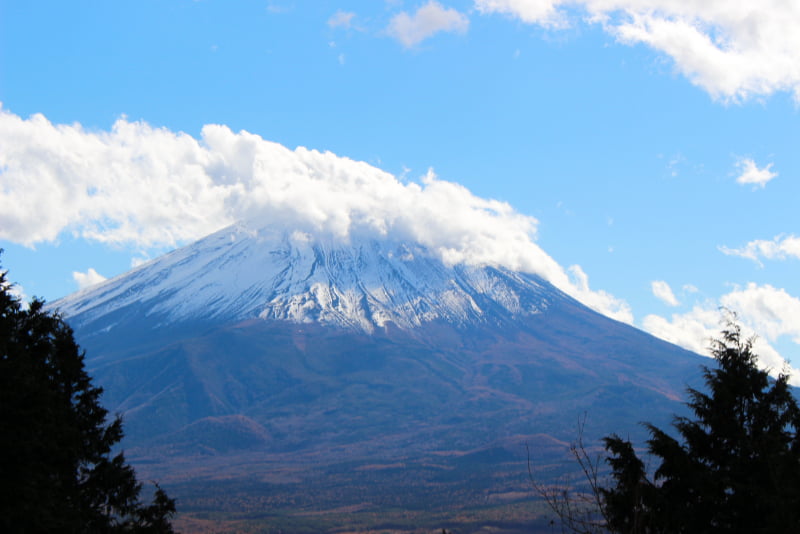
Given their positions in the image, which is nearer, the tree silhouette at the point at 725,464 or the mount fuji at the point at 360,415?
the tree silhouette at the point at 725,464

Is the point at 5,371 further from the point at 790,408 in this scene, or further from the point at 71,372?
the point at 790,408

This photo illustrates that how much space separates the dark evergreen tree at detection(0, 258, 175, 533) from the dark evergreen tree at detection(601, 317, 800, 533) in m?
7.98

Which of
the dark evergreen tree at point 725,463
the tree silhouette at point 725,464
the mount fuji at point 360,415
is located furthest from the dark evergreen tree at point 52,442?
the mount fuji at point 360,415

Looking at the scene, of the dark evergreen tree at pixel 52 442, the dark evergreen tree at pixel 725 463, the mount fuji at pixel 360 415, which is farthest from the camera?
the mount fuji at pixel 360 415

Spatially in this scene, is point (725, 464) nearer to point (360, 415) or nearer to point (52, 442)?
point (52, 442)

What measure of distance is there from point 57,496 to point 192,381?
17694 cm

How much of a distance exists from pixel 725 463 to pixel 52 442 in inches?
399

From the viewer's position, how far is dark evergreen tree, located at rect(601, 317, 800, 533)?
11531mm

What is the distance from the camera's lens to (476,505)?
105500 mm

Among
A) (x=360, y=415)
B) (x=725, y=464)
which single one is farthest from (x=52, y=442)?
(x=360, y=415)

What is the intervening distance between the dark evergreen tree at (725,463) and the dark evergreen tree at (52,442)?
7.98m

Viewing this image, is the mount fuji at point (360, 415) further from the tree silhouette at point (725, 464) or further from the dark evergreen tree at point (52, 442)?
the tree silhouette at point (725, 464)

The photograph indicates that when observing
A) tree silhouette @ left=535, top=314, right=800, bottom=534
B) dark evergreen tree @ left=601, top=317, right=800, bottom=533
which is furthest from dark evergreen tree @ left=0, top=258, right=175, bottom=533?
dark evergreen tree @ left=601, top=317, right=800, bottom=533

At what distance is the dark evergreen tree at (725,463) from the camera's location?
37.8 feet
